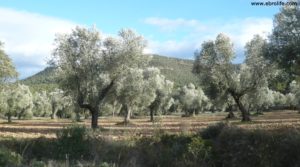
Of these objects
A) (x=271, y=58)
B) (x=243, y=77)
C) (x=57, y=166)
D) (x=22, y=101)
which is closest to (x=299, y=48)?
(x=271, y=58)

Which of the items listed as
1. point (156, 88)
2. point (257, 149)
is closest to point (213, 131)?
point (257, 149)

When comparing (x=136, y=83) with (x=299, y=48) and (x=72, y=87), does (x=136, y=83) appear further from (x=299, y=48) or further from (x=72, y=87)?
(x=299, y=48)

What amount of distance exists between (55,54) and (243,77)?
25768 millimetres

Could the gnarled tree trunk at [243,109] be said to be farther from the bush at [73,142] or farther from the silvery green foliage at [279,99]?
the silvery green foliage at [279,99]

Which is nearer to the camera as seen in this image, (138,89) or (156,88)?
(138,89)

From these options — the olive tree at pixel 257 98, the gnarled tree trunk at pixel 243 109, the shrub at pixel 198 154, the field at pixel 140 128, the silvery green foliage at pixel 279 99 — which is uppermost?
the silvery green foliage at pixel 279 99

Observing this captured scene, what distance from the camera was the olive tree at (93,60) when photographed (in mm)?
42562

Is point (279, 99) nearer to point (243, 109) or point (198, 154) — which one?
point (243, 109)

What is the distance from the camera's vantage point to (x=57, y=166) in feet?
43.0

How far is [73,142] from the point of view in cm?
2109

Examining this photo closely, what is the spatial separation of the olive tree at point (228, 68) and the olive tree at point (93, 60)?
1550 cm

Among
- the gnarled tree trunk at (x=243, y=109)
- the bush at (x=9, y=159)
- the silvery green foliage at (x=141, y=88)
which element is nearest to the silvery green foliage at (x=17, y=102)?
Answer: the silvery green foliage at (x=141, y=88)

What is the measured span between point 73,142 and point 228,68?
38.6 m

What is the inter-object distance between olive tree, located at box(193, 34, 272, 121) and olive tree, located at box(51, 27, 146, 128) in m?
15.5
